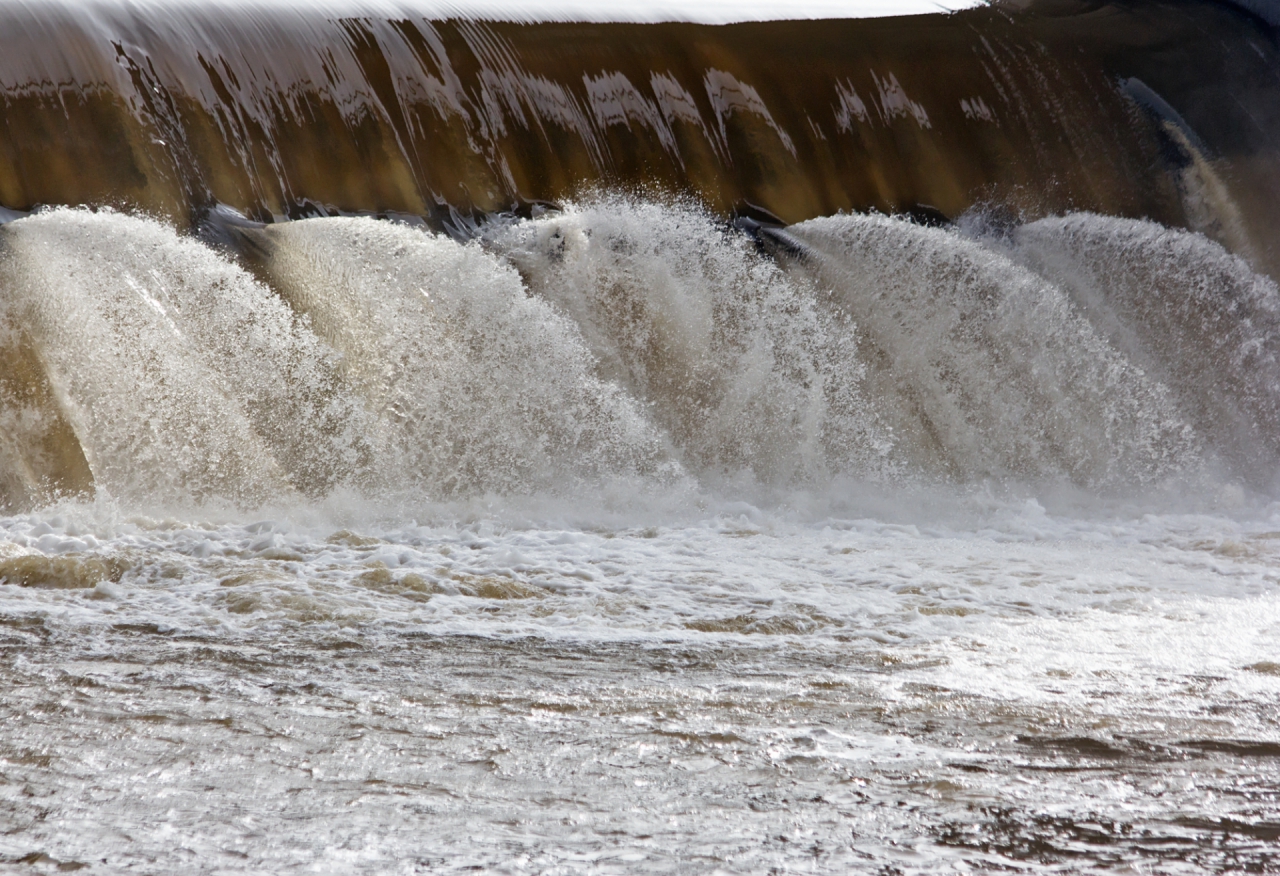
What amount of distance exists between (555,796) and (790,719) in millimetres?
685

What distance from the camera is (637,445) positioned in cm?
563

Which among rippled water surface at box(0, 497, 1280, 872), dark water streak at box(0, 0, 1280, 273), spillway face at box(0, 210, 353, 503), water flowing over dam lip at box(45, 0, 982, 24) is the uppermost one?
water flowing over dam lip at box(45, 0, 982, 24)

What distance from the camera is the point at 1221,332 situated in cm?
719

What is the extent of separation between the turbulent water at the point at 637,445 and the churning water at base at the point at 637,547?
2 centimetres

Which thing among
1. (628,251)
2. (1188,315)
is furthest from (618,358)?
(1188,315)

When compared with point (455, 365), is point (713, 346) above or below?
above

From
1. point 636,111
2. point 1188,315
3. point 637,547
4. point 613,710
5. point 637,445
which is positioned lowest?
point 613,710

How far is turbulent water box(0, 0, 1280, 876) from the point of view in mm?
1983

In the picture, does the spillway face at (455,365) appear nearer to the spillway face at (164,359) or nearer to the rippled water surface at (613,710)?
the spillway face at (164,359)

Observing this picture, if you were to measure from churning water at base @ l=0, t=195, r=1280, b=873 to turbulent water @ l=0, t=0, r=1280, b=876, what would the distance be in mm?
20

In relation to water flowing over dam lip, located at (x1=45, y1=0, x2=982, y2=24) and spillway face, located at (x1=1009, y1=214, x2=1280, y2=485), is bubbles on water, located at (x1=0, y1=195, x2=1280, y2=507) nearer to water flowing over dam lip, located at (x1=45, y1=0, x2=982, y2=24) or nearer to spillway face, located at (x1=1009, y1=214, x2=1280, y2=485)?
spillway face, located at (x1=1009, y1=214, x2=1280, y2=485)

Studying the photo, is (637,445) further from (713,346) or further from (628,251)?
(628,251)

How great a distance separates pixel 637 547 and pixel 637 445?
110cm

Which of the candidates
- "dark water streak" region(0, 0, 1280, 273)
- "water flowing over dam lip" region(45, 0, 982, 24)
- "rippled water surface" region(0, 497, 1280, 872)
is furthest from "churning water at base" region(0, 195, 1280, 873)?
"water flowing over dam lip" region(45, 0, 982, 24)
